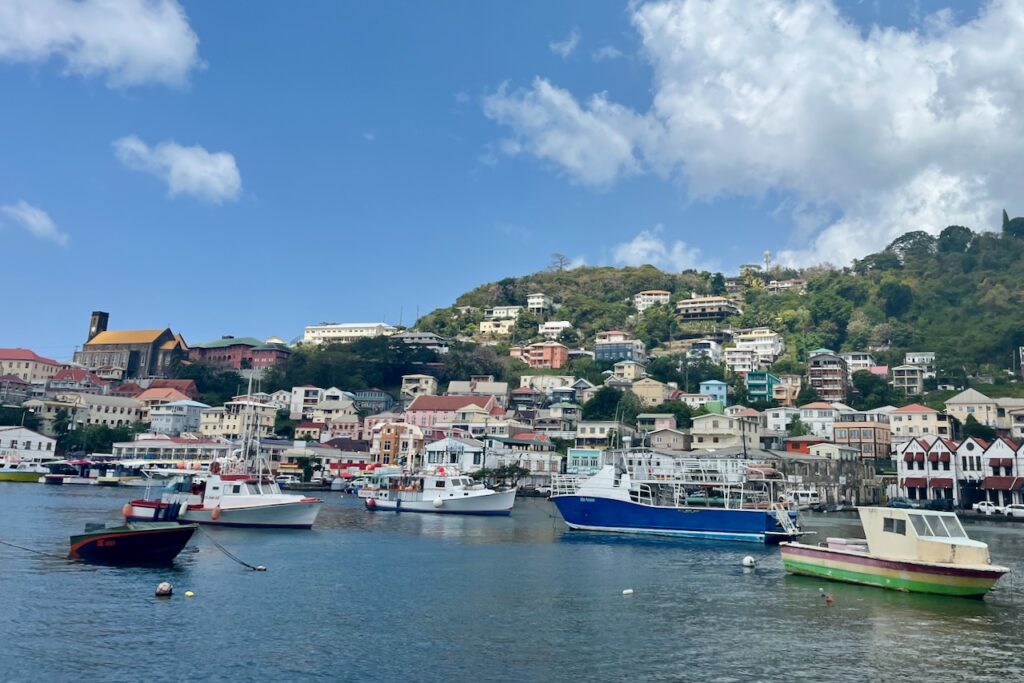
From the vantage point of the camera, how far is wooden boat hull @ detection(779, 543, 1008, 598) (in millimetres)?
22109

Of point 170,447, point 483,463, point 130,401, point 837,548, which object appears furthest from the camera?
point 130,401

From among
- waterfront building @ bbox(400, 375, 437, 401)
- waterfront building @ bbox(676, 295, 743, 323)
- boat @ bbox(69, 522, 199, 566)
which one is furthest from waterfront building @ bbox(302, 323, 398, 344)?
boat @ bbox(69, 522, 199, 566)

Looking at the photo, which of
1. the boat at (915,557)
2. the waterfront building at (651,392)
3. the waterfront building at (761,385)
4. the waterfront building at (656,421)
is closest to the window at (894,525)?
the boat at (915,557)

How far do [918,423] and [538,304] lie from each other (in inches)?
2906

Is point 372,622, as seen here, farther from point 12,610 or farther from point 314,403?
point 314,403

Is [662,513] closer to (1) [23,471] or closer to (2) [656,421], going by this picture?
(2) [656,421]

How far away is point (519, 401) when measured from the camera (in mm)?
104625

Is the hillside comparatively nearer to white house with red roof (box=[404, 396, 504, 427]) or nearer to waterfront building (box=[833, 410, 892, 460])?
waterfront building (box=[833, 410, 892, 460])

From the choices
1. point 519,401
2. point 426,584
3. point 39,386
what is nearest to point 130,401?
point 39,386

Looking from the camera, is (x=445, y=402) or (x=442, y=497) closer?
(x=442, y=497)

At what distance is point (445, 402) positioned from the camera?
95.3m

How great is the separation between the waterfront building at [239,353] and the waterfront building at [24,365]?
2083 centimetres

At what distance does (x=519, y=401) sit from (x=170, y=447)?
42931mm

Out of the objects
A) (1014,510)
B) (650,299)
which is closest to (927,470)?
(1014,510)
